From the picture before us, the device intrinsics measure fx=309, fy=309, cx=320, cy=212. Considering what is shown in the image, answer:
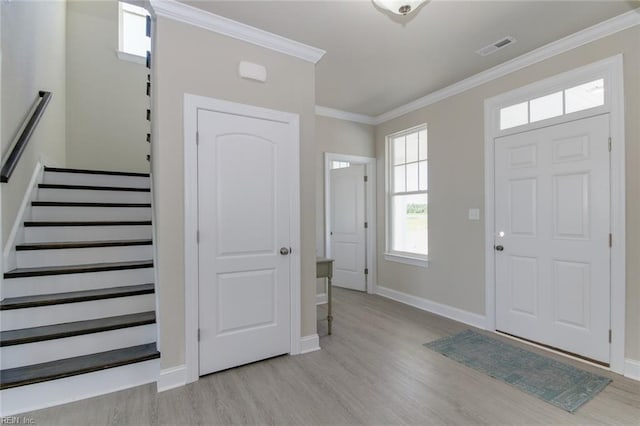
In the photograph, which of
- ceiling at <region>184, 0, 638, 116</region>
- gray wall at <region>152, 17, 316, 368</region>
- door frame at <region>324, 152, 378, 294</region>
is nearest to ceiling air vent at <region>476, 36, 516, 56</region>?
ceiling at <region>184, 0, 638, 116</region>

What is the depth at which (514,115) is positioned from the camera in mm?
3139

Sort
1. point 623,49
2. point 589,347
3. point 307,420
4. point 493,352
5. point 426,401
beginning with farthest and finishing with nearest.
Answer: point 493,352
point 589,347
point 623,49
point 426,401
point 307,420

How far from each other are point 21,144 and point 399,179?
13.7ft

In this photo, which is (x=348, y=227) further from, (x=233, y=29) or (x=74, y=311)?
(x=74, y=311)

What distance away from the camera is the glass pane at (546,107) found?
2.80m

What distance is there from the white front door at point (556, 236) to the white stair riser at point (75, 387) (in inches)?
131

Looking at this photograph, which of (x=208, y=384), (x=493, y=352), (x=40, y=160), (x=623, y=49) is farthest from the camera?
(x=40, y=160)

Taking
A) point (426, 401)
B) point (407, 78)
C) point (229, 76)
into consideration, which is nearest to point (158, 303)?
point (229, 76)

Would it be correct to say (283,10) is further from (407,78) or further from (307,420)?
(307,420)

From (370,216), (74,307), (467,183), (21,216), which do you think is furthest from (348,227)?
(21,216)

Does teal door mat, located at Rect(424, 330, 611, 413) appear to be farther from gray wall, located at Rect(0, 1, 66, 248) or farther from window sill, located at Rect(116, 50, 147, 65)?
window sill, located at Rect(116, 50, 147, 65)

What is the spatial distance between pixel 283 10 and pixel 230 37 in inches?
19.7

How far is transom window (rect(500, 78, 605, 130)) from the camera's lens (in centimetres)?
258

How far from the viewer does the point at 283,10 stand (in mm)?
2303
